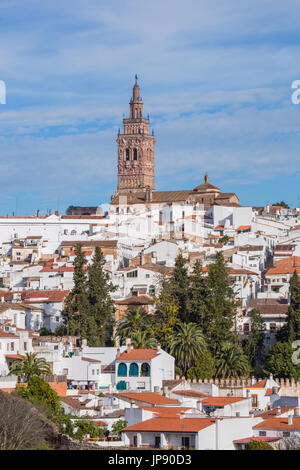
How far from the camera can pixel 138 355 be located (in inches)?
2239

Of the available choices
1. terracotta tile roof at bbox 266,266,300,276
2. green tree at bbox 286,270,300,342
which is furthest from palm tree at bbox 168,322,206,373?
terracotta tile roof at bbox 266,266,300,276

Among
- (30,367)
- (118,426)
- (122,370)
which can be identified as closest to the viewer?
(118,426)

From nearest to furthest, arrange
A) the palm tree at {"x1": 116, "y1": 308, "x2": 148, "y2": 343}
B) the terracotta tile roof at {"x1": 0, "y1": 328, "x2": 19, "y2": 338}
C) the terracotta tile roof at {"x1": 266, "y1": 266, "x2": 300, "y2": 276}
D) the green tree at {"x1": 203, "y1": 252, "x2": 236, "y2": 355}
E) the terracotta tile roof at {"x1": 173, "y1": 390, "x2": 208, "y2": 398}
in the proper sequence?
the terracotta tile roof at {"x1": 173, "y1": 390, "x2": 208, "y2": 398}
the terracotta tile roof at {"x1": 0, "y1": 328, "x2": 19, "y2": 338}
the green tree at {"x1": 203, "y1": 252, "x2": 236, "y2": 355}
the palm tree at {"x1": 116, "y1": 308, "x2": 148, "y2": 343}
the terracotta tile roof at {"x1": 266, "y1": 266, "x2": 300, "y2": 276}

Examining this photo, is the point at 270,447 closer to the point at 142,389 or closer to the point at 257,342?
the point at 142,389

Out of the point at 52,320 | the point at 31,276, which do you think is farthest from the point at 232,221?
the point at 52,320

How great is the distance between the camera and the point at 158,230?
341 feet

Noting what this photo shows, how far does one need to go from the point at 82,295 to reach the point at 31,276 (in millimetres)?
18707

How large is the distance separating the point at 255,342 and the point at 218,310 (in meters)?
2.94

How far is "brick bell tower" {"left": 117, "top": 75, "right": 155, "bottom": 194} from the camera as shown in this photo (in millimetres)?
138125

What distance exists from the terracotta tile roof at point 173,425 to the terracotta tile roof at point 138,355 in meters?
13.1

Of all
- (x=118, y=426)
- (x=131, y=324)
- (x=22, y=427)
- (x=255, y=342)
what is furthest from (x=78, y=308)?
(x=22, y=427)

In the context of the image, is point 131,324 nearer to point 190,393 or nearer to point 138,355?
point 138,355

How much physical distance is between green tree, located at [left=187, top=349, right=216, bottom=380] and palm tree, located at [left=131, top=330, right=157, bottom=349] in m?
2.55

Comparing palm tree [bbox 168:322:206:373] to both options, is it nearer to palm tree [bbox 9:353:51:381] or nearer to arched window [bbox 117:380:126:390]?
arched window [bbox 117:380:126:390]
